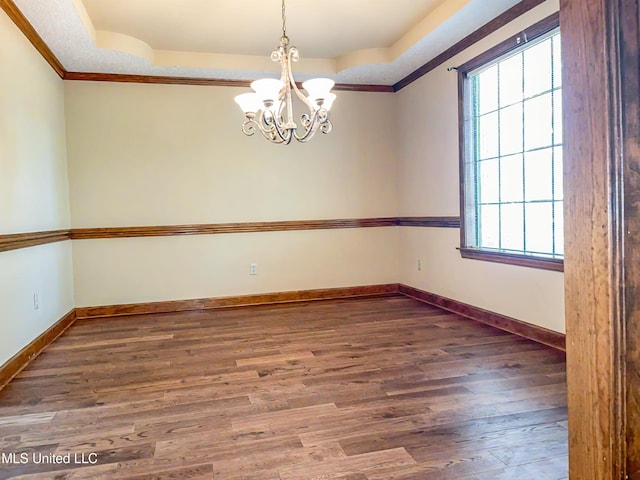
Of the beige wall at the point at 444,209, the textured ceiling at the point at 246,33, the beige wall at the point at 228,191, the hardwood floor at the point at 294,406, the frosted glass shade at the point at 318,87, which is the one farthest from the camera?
the beige wall at the point at 228,191

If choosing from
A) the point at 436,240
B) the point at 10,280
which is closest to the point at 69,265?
the point at 10,280

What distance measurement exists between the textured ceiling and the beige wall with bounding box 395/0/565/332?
0.26 m

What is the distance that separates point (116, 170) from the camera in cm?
430

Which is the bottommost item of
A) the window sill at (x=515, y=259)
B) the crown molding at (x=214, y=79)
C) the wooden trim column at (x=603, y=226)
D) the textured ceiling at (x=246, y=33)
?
the window sill at (x=515, y=259)

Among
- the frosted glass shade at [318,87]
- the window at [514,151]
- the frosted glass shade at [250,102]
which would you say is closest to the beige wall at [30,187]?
the frosted glass shade at [250,102]

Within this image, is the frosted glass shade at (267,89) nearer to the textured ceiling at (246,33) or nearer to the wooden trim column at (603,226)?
the textured ceiling at (246,33)

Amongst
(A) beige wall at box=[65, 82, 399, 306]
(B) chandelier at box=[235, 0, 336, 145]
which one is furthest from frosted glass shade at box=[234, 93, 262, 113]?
(A) beige wall at box=[65, 82, 399, 306]

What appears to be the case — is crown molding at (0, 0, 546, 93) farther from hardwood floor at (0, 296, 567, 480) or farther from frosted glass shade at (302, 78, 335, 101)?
hardwood floor at (0, 296, 567, 480)

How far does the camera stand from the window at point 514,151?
2.93 meters

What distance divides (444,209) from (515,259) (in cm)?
102

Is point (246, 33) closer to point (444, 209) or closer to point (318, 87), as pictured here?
point (318, 87)

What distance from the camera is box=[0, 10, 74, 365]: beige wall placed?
108 inches

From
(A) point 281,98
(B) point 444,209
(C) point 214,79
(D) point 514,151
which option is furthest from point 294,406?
(C) point 214,79

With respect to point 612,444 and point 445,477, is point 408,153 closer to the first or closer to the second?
point 445,477
